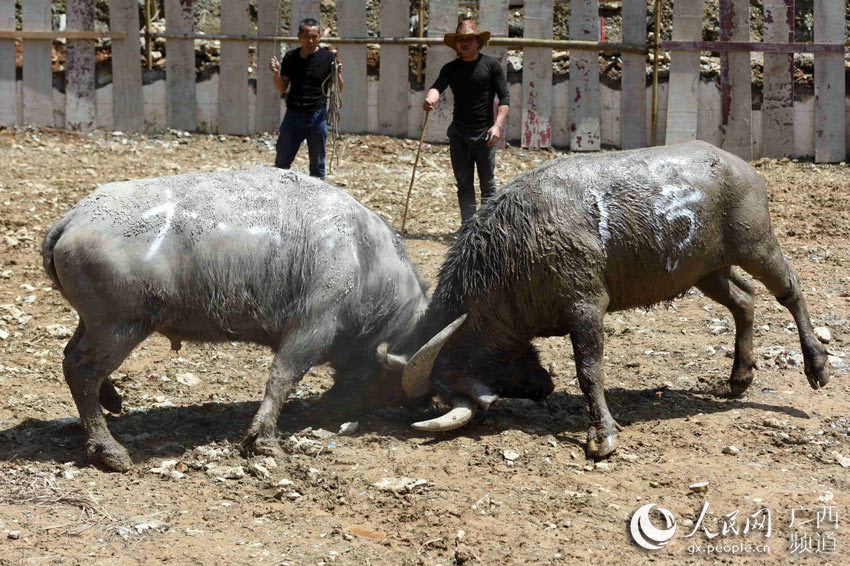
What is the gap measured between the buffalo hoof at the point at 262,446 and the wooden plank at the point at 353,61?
7252mm

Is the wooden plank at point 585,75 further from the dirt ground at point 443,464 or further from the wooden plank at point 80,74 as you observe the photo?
the wooden plank at point 80,74

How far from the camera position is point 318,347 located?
18.6ft

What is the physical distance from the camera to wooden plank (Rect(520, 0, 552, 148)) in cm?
1160

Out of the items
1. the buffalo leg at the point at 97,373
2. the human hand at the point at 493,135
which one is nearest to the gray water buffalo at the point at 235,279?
the buffalo leg at the point at 97,373

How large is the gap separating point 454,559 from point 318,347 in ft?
A: 5.59

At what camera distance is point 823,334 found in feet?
23.3

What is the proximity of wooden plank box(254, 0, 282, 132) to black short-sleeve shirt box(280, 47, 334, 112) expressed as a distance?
9.15 feet

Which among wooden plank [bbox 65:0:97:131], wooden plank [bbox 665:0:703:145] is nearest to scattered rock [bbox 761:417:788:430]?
wooden plank [bbox 665:0:703:145]

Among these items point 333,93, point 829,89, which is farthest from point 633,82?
point 333,93

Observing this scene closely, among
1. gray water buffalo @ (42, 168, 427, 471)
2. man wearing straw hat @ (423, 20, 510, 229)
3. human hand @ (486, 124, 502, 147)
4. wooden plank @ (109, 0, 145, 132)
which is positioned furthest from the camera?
wooden plank @ (109, 0, 145, 132)

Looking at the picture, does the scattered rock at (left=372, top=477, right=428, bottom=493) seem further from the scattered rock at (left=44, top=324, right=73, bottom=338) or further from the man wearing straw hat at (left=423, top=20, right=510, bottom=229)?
the man wearing straw hat at (left=423, top=20, right=510, bottom=229)

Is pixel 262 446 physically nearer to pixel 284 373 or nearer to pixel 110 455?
pixel 284 373

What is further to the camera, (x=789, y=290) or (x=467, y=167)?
(x=467, y=167)

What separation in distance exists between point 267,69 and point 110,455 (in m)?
7.49
